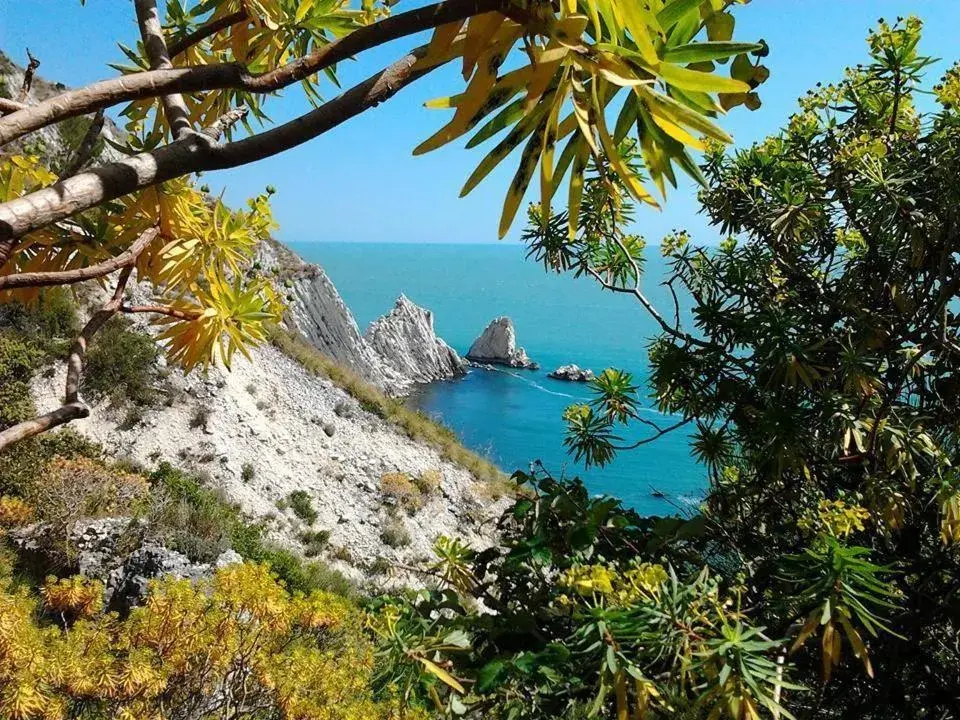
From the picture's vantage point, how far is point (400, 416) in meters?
11.3

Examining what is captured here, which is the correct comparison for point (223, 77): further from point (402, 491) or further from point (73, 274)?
point (402, 491)

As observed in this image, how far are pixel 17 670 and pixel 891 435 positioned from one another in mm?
2886

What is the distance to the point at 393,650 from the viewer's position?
3.59 ft

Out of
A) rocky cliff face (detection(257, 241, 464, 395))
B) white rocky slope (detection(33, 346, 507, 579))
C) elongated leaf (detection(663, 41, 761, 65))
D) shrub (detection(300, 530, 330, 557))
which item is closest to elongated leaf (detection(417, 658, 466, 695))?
elongated leaf (detection(663, 41, 761, 65))

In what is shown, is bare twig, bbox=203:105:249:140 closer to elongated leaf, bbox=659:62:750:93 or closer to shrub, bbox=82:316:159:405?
elongated leaf, bbox=659:62:750:93

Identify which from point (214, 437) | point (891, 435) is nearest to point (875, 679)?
A: point (891, 435)

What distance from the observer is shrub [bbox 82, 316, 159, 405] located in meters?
7.53

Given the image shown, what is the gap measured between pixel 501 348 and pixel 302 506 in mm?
23987

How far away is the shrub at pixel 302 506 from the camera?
7.61 metres

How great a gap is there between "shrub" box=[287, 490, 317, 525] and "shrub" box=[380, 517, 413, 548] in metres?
0.96

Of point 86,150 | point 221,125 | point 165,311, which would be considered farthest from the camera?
point 165,311

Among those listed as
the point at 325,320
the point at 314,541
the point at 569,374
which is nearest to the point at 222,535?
the point at 314,541

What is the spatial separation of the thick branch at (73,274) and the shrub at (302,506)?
271 inches

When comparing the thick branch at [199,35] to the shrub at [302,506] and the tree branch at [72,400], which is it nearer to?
the tree branch at [72,400]
